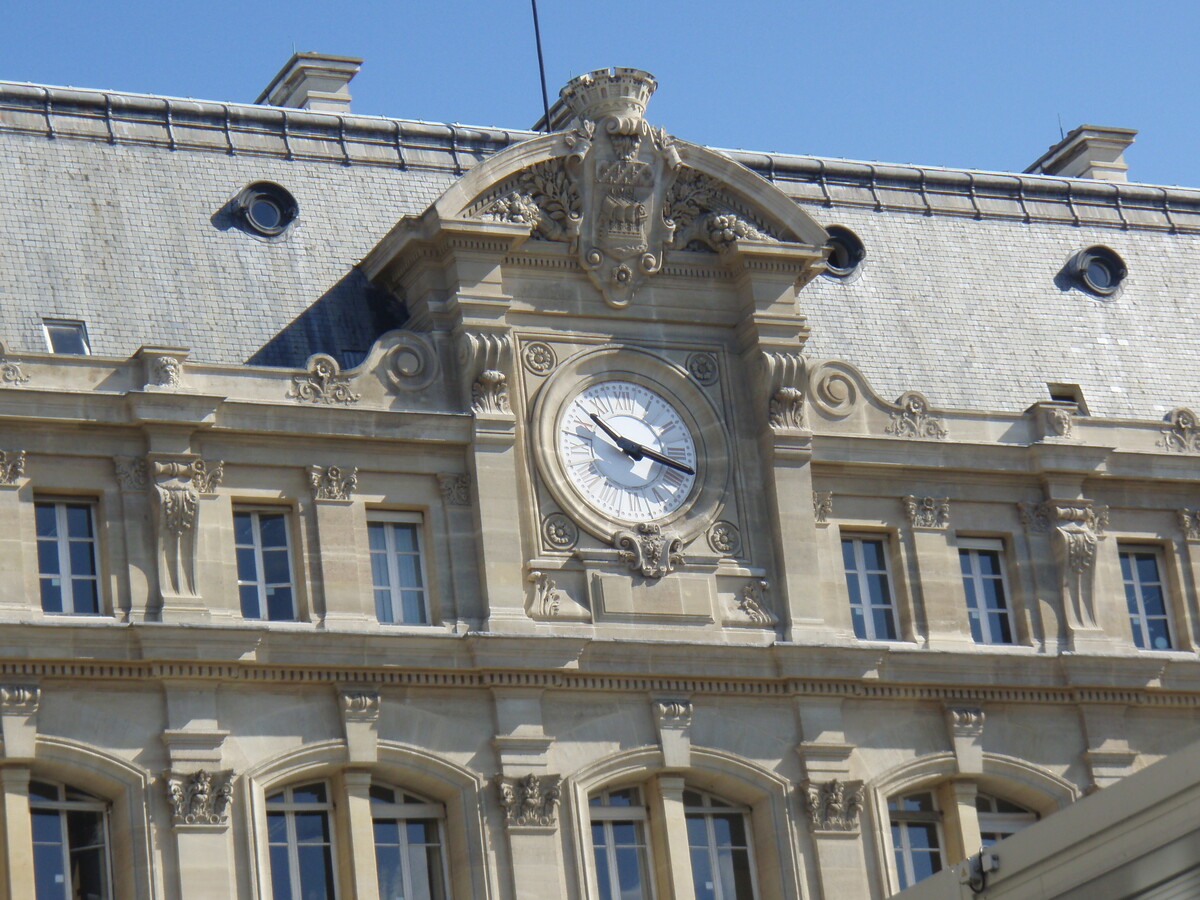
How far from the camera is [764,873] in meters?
46.9

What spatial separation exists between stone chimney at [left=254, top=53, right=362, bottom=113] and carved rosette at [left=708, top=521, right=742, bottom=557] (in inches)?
406

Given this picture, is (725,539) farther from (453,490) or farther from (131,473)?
(131,473)

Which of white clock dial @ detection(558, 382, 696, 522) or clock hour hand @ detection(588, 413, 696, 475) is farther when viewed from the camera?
clock hour hand @ detection(588, 413, 696, 475)

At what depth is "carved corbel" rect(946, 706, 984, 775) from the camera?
159 ft

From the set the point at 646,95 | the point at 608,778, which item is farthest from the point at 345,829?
the point at 646,95

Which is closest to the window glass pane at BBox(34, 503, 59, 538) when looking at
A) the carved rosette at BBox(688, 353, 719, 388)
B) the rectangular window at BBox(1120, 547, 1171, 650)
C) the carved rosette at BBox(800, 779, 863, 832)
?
the carved rosette at BBox(688, 353, 719, 388)

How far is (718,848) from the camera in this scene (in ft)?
154

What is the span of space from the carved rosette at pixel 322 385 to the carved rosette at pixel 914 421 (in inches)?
349

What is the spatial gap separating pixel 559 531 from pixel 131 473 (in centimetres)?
648

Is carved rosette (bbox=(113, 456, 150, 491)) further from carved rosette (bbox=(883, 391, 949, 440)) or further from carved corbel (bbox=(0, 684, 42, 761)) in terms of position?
carved rosette (bbox=(883, 391, 949, 440))

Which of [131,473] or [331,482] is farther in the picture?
[331,482]

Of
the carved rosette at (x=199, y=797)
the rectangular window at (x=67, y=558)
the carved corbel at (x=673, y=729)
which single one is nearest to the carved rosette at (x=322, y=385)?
the rectangular window at (x=67, y=558)

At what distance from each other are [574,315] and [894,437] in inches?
215

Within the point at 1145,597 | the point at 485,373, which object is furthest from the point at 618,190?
the point at 1145,597
